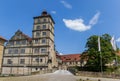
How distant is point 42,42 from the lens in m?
56.3

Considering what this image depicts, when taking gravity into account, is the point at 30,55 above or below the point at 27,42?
below

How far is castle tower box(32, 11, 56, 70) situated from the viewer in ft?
180

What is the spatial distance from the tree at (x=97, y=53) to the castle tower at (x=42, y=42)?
1317cm

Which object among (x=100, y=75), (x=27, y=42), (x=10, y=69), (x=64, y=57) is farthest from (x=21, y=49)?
(x=64, y=57)

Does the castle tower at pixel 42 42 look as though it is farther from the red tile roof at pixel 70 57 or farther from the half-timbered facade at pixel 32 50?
the red tile roof at pixel 70 57

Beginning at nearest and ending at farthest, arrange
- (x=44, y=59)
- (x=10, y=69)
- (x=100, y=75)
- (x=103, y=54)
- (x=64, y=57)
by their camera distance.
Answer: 1. (x=100, y=75)
2. (x=103, y=54)
3. (x=44, y=59)
4. (x=10, y=69)
5. (x=64, y=57)

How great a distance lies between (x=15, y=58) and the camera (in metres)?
58.9

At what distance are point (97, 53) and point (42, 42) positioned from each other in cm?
1950

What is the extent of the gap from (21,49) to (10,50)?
4.67m

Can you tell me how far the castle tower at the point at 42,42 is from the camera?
54781 mm

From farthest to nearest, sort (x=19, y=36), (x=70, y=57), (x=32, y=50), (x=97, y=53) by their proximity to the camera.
→ (x=70, y=57) → (x=19, y=36) → (x=32, y=50) → (x=97, y=53)

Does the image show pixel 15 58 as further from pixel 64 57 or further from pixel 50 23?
pixel 64 57

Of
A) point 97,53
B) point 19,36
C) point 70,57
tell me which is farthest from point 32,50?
point 70,57

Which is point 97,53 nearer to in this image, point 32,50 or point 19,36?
point 32,50
